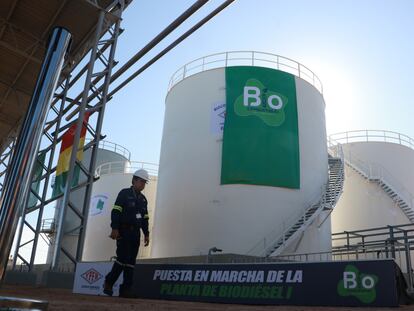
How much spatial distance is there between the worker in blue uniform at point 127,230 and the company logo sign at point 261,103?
27.4 feet

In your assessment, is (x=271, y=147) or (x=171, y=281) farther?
(x=271, y=147)

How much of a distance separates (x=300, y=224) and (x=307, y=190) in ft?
4.13

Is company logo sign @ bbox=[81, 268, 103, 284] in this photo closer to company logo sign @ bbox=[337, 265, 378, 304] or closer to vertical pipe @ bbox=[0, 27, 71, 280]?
company logo sign @ bbox=[337, 265, 378, 304]

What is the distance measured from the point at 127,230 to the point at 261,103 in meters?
9.35

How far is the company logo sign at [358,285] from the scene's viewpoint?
3.99m

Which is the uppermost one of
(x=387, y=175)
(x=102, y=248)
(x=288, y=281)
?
(x=387, y=175)

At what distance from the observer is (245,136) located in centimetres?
1382

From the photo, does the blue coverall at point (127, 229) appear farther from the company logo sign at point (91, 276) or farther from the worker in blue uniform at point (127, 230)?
the company logo sign at point (91, 276)

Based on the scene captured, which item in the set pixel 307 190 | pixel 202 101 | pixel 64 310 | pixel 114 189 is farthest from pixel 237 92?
pixel 64 310

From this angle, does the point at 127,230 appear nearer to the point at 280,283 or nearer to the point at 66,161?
the point at 280,283

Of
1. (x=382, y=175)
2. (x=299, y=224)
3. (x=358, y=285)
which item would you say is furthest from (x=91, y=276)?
(x=382, y=175)

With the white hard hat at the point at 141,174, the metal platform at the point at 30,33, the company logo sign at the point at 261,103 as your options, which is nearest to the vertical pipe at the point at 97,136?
the metal platform at the point at 30,33

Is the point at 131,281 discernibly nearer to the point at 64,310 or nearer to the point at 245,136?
the point at 64,310

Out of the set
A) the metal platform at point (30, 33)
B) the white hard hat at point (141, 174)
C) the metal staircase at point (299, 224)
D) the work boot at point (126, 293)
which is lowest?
the work boot at point (126, 293)
